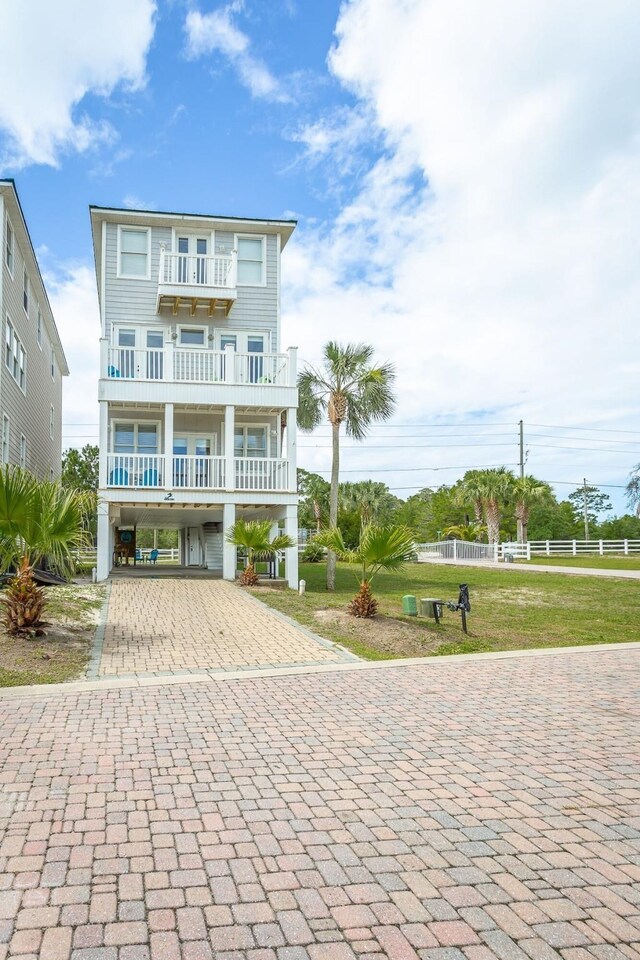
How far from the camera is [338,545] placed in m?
13.0

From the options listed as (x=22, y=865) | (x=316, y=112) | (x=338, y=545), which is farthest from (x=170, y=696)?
(x=316, y=112)

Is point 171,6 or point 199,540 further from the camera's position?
point 199,540

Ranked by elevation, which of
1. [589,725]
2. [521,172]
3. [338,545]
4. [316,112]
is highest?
[316,112]

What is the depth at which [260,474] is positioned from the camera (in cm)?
2058

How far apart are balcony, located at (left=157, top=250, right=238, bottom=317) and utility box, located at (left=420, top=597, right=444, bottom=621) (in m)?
13.9

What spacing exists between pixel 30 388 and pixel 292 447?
405 inches

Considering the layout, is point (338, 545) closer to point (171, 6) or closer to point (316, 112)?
point (316, 112)

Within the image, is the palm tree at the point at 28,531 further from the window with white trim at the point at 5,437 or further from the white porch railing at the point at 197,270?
the white porch railing at the point at 197,270

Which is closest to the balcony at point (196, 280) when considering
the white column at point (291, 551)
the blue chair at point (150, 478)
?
the blue chair at point (150, 478)

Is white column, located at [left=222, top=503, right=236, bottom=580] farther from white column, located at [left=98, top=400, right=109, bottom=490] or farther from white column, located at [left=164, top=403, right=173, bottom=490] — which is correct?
white column, located at [left=98, top=400, right=109, bottom=490]

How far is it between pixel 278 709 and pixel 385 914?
3.74 meters

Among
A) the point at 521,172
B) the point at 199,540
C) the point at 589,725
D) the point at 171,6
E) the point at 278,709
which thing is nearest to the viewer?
the point at 589,725

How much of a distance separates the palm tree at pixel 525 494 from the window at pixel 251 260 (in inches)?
1028

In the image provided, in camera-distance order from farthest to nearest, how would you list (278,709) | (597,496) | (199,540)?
1. (597,496)
2. (199,540)
3. (278,709)
